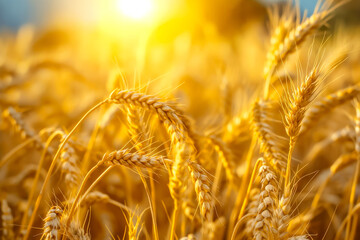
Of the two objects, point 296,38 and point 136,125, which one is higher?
point 296,38

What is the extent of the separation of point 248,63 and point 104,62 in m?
2.46

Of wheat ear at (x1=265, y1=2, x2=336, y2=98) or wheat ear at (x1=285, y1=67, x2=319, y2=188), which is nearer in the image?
wheat ear at (x1=285, y1=67, x2=319, y2=188)

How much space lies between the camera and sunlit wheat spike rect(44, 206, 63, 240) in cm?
94

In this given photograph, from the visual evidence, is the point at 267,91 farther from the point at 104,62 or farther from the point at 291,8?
the point at 104,62

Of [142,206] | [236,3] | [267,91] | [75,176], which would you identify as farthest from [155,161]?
[236,3]

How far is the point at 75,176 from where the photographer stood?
4.03ft

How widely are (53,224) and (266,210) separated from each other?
2.07 feet

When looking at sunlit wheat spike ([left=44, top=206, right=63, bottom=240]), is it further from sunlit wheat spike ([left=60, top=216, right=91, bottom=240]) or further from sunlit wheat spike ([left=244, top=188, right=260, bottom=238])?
sunlit wheat spike ([left=244, top=188, right=260, bottom=238])

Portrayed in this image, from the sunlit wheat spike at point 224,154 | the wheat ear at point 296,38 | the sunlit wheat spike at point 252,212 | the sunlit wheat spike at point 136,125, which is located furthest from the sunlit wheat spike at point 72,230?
the wheat ear at point 296,38

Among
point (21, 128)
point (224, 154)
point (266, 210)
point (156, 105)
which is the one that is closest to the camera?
point (266, 210)

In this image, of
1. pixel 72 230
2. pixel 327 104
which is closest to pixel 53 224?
pixel 72 230

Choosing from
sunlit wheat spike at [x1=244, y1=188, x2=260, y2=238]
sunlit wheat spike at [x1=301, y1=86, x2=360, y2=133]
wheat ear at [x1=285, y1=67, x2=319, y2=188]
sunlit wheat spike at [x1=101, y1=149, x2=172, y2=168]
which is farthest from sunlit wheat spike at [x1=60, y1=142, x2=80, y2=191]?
sunlit wheat spike at [x1=301, y1=86, x2=360, y2=133]

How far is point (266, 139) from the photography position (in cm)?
121

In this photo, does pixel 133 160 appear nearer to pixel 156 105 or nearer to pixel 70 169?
pixel 156 105
